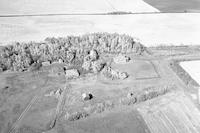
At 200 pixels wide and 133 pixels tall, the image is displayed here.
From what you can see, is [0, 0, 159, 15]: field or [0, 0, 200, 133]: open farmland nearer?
[0, 0, 200, 133]: open farmland

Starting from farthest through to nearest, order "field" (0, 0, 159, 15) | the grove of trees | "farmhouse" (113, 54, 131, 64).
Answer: "field" (0, 0, 159, 15) < "farmhouse" (113, 54, 131, 64) < the grove of trees

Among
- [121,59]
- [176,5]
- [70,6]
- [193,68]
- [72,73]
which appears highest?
[70,6]

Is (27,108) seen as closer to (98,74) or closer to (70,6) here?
(98,74)

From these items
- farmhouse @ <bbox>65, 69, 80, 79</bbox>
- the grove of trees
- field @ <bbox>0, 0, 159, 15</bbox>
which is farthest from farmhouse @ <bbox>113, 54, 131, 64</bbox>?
field @ <bbox>0, 0, 159, 15</bbox>

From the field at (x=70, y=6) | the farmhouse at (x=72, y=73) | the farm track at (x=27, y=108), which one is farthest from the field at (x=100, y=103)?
the field at (x=70, y=6)

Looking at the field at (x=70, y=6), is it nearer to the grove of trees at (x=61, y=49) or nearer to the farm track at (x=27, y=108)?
the grove of trees at (x=61, y=49)

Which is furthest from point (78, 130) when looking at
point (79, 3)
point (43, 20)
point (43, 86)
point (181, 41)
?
point (79, 3)

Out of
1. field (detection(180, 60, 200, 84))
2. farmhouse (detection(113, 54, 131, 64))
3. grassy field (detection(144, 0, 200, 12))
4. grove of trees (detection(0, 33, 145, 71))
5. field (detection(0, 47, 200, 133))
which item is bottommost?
field (detection(0, 47, 200, 133))

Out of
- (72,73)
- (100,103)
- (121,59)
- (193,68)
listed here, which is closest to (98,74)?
(72,73)

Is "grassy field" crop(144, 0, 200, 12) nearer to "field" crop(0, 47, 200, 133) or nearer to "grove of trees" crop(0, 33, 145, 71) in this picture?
"grove of trees" crop(0, 33, 145, 71)
